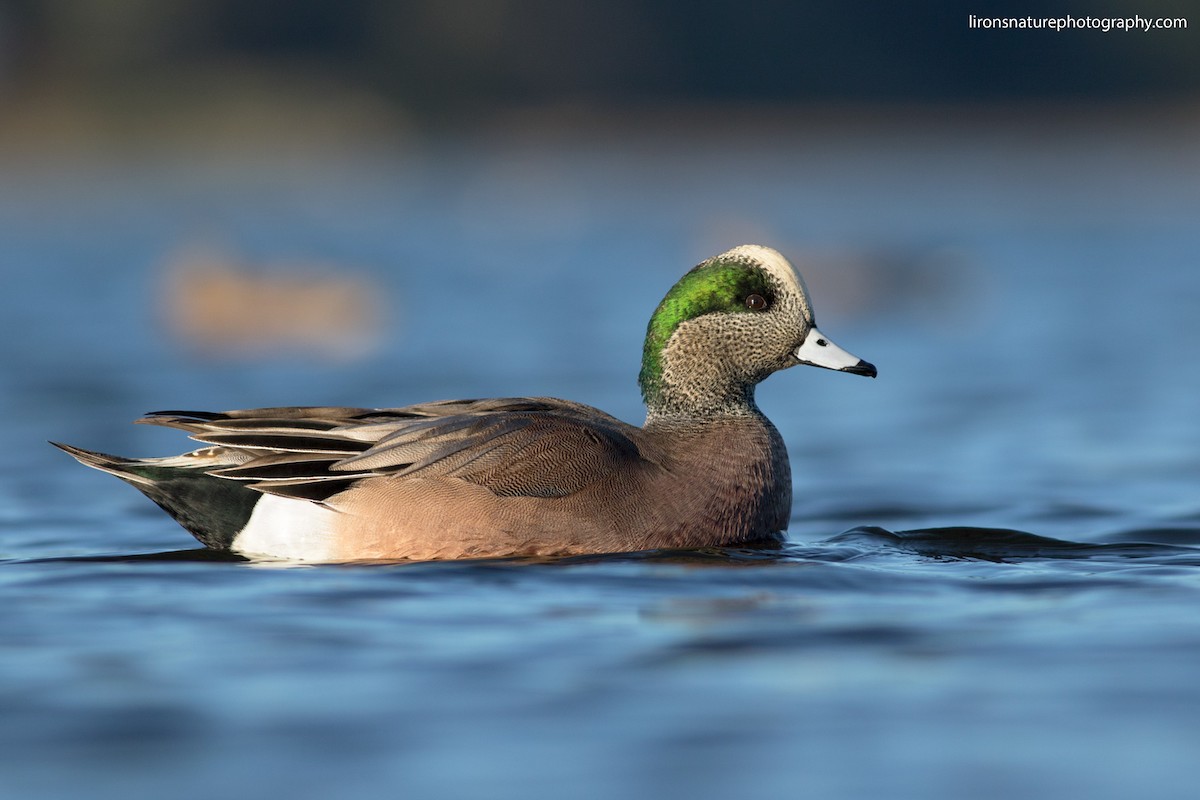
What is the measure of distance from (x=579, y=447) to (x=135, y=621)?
4.92ft

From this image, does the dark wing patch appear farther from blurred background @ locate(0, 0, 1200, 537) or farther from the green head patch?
blurred background @ locate(0, 0, 1200, 537)

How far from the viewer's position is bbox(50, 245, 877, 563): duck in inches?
222

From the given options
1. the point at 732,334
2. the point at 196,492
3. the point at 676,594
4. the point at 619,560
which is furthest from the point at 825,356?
the point at 196,492

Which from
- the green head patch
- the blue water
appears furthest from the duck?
the blue water

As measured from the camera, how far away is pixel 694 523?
578 centimetres

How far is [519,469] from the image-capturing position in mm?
5672

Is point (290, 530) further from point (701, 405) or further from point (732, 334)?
point (732, 334)

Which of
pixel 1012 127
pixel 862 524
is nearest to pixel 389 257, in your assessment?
pixel 862 524

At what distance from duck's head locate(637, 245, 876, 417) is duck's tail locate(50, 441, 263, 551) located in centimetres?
147

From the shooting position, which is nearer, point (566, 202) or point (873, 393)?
point (873, 393)

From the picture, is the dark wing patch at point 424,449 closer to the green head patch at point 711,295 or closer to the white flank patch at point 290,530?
the white flank patch at point 290,530

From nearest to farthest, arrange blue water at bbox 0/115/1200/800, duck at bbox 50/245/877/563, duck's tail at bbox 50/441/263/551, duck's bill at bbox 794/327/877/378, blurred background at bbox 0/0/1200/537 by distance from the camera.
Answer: blue water at bbox 0/115/1200/800 → duck at bbox 50/245/877/563 → duck's tail at bbox 50/441/263/551 → duck's bill at bbox 794/327/877/378 → blurred background at bbox 0/0/1200/537

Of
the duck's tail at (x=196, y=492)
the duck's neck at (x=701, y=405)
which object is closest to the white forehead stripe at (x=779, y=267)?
the duck's neck at (x=701, y=405)

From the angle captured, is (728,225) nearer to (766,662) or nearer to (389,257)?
(389,257)
